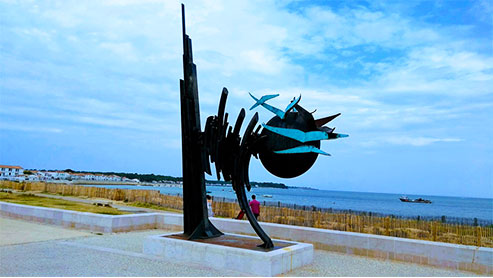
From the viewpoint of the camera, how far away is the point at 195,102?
10.0 meters

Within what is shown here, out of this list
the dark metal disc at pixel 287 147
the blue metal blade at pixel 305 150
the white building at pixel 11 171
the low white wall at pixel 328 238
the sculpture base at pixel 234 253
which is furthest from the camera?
the white building at pixel 11 171

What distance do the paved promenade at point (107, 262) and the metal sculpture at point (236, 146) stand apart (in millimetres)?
1334

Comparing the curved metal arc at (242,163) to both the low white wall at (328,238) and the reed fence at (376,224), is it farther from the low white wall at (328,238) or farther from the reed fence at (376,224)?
the reed fence at (376,224)

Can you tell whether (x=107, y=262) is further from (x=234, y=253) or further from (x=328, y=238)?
(x=328, y=238)

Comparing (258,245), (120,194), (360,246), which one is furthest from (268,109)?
(120,194)

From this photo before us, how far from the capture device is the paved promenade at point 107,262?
24.3ft

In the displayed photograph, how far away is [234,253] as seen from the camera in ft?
25.8

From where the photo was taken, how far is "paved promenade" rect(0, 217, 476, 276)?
7.40 meters

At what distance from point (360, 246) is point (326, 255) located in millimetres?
888

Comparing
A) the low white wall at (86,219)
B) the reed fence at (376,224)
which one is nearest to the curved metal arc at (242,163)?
the low white wall at (86,219)

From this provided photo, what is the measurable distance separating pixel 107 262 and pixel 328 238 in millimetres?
5458

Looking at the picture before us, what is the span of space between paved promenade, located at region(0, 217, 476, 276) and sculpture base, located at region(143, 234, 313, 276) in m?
0.21

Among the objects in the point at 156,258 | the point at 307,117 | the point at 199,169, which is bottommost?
the point at 156,258

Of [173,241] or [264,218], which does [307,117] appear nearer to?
[173,241]
